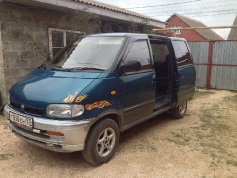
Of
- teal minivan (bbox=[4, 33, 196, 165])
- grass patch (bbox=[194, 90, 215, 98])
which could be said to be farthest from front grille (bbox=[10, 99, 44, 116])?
grass patch (bbox=[194, 90, 215, 98])

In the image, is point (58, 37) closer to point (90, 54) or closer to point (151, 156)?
point (90, 54)

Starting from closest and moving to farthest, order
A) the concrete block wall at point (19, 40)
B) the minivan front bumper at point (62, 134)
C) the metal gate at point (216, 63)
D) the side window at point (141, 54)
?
the minivan front bumper at point (62, 134) < the side window at point (141, 54) < the concrete block wall at point (19, 40) < the metal gate at point (216, 63)

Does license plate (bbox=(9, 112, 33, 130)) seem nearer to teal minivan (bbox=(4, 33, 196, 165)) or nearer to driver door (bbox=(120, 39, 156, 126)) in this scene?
teal minivan (bbox=(4, 33, 196, 165))

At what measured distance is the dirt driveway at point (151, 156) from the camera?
359 cm

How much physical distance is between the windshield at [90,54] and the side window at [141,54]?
0.26 m

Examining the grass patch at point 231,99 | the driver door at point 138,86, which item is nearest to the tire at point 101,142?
the driver door at point 138,86

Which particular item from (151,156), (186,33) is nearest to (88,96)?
(151,156)

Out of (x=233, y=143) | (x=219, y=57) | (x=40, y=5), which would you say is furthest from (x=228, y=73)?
(x=40, y=5)

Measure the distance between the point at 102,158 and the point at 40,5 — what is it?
484cm

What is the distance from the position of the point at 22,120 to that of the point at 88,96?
1062 millimetres

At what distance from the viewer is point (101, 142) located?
146 inches

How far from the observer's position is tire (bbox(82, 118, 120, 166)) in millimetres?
3510

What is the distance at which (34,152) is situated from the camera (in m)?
4.16

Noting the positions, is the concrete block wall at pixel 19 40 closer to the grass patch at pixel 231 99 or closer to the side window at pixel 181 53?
the side window at pixel 181 53
